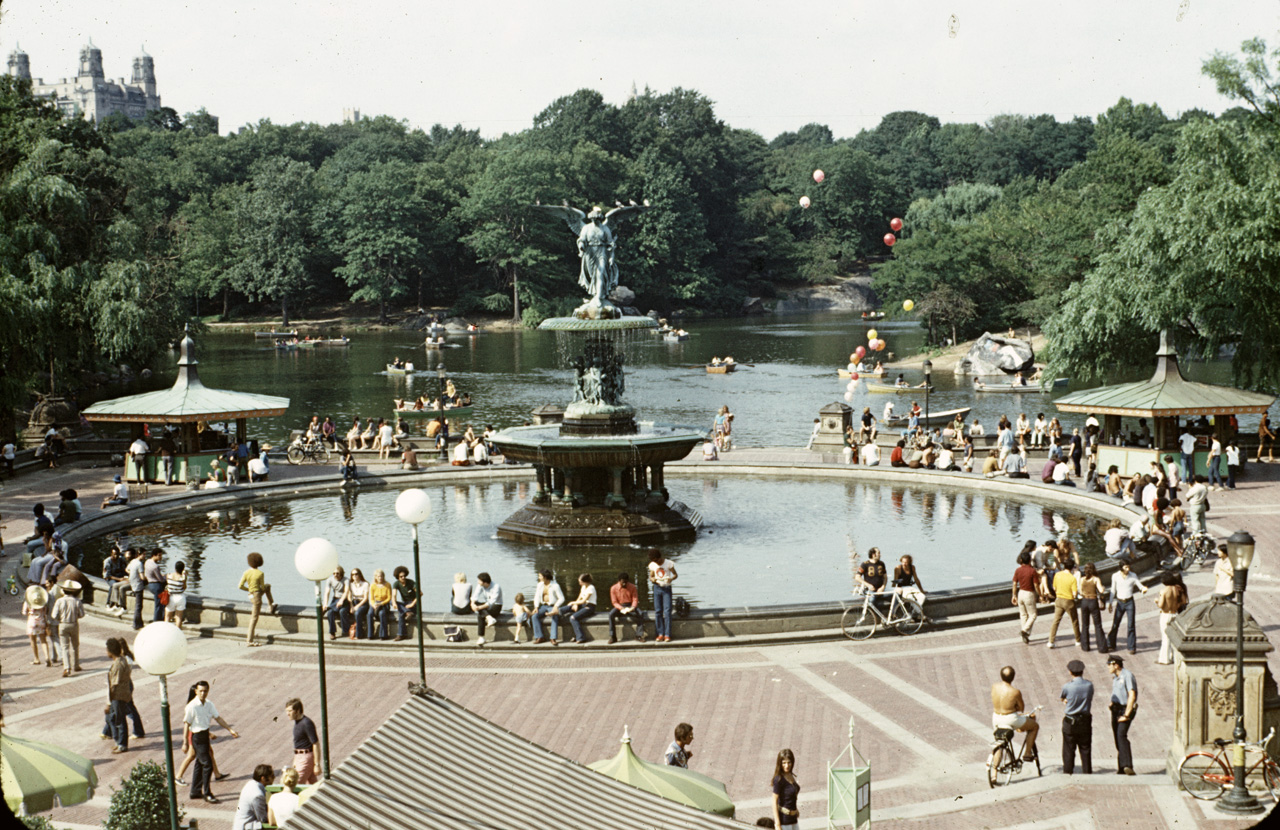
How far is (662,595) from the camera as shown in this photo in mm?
20625

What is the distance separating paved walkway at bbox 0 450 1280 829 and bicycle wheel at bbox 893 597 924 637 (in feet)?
1.23

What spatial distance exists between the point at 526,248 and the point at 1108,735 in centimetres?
11118

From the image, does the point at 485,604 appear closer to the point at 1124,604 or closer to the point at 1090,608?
the point at 1090,608

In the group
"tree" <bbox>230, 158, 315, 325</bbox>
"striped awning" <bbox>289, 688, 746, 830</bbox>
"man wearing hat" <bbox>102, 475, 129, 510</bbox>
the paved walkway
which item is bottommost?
the paved walkway

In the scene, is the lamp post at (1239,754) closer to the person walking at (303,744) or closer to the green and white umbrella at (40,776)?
the person walking at (303,744)

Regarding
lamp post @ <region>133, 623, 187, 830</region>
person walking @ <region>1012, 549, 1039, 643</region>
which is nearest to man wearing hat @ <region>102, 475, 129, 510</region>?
person walking @ <region>1012, 549, 1039, 643</region>

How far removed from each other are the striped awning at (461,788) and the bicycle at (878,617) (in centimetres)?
1290

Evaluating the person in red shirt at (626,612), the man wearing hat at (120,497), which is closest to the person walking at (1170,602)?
the person in red shirt at (626,612)

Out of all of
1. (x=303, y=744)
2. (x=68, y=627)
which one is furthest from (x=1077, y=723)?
(x=68, y=627)

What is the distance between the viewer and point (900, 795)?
47.8 ft

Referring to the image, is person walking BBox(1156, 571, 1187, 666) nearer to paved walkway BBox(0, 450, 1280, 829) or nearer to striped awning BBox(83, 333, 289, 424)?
paved walkway BBox(0, 450, 1280, 829)

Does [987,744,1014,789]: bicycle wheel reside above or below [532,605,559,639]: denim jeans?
below

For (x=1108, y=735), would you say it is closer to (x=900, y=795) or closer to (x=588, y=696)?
(x=900, y=795)

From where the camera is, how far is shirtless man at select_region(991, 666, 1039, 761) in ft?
49.7
